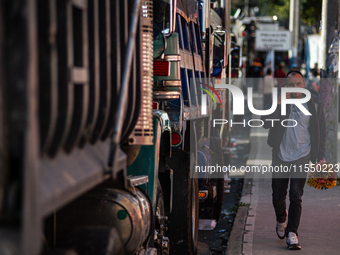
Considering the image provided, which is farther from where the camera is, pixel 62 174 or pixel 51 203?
pixel 62 174

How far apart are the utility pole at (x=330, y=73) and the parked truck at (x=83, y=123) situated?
553cm

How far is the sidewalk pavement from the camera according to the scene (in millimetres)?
6512

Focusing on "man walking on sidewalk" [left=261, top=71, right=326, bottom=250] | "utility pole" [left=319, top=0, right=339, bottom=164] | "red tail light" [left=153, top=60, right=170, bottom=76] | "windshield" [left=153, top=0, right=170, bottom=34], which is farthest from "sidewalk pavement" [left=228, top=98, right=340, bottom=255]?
"windshield" [left=153, top=0, right=170, bottom=34]

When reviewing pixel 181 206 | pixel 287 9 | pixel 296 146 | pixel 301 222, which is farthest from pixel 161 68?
pixel 287 9

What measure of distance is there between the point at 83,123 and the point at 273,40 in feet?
80.1

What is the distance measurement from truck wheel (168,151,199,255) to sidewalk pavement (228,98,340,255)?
891mm

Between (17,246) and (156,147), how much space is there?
2.42m

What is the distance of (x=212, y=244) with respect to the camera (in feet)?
23.3

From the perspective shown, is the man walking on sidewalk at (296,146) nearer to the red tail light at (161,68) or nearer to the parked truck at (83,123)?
the parked truck at (83,123)

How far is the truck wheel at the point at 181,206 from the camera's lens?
5.68 m

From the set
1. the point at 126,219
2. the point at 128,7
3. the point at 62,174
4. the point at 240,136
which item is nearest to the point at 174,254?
the point at 126,219

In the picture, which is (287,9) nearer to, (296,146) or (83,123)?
(296,146)

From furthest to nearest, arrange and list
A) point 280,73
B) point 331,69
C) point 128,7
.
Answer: point 280,73 → point 331,69 → point 128,7

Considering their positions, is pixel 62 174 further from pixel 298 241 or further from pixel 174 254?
pixel 298 241
